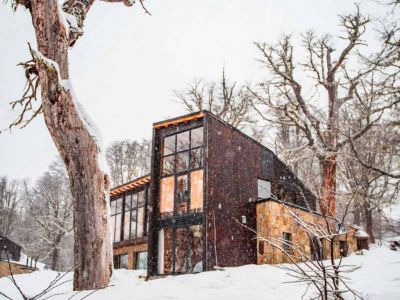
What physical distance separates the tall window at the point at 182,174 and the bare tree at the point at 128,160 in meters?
17.6

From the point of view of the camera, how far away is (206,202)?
510 inches

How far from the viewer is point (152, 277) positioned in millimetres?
13023

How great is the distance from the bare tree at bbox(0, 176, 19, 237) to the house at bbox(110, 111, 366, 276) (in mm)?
31397

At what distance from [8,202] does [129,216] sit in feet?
95.9

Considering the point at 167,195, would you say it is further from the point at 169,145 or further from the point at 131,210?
the point at 131,210

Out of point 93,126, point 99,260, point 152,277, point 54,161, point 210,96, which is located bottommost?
point 152,277

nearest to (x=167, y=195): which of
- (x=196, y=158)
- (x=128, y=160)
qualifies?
(x=196, y=158)

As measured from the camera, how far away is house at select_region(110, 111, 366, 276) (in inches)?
514

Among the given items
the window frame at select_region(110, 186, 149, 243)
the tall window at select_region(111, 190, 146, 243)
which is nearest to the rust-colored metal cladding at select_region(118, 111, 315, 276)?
the window frame at select_region(110, 186, 149, 243)

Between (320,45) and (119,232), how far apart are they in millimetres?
16472

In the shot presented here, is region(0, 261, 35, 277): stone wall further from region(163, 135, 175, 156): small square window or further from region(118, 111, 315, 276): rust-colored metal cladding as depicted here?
region(163, 135, 175, 156): small square window

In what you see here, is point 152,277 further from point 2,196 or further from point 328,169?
point 2,196

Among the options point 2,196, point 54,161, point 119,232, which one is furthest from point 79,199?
point 2,196

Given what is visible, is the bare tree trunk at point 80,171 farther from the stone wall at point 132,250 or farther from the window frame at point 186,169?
the stone wall at point 132,250
